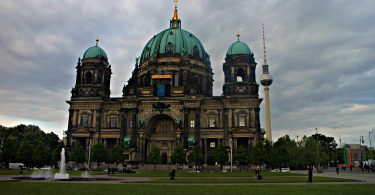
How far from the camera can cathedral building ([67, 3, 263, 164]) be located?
80250 mm

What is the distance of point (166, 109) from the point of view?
273 ft

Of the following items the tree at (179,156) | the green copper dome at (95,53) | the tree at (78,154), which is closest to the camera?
the tree at (179,156)

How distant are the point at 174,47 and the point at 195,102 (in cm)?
2164

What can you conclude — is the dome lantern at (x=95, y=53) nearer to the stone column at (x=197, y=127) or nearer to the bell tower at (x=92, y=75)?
the bell tower at (x=92, y=75)

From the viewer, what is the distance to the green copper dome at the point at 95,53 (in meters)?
90.4

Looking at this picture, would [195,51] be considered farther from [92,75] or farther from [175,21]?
[92,75]

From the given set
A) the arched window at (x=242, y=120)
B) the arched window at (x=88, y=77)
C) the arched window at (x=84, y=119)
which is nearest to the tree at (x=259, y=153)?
the arched window at (x=242, y=120)

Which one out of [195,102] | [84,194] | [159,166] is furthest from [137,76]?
[84,194]

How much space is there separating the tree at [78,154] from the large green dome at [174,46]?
1291 inches

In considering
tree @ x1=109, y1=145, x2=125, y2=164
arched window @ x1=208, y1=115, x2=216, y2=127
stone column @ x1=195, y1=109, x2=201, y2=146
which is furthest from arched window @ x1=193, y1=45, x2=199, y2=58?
tree @ x1=109, y1=145, x2=125, y2=164

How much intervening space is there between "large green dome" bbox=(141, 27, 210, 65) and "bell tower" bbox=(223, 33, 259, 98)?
13540 millimetres

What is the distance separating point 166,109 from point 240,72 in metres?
20.9

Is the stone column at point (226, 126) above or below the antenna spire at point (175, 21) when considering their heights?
below

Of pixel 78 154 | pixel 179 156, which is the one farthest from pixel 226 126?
pixel 78 154
